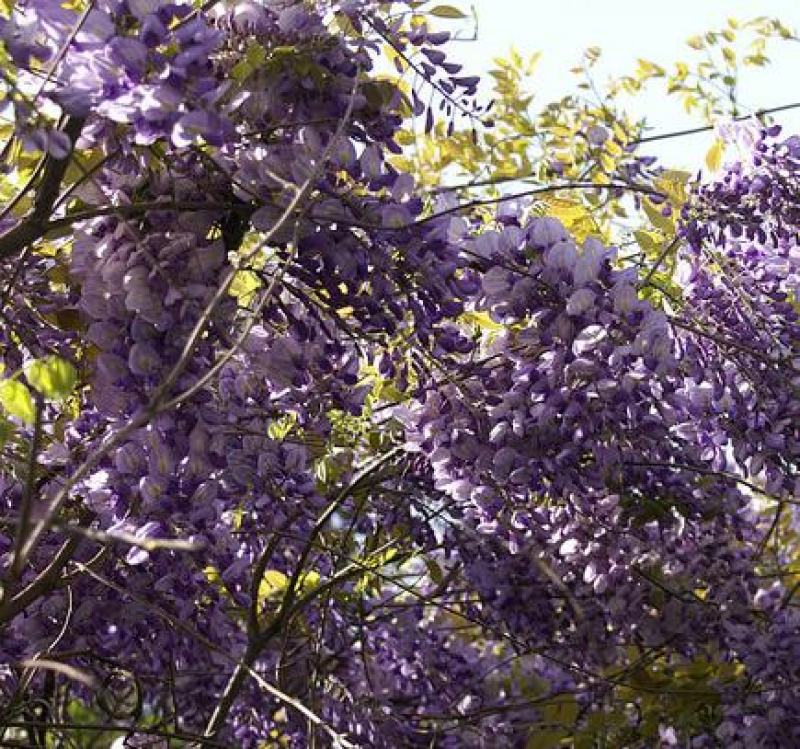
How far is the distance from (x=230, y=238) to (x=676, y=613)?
5.86 ft

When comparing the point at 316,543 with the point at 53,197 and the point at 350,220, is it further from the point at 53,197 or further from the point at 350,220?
the point at 53,197

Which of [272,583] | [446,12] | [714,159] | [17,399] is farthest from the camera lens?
[272,583]

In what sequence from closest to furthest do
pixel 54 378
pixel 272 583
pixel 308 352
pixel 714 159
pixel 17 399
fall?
pixel 54 378
pixel 17 399
pixel 308 352
pixel 714 159
pixel 272 583

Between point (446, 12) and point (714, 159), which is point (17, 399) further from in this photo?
point (714, 159)

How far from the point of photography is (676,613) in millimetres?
3318

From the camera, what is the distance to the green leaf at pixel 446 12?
7.18ft

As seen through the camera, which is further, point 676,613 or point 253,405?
point 676,613

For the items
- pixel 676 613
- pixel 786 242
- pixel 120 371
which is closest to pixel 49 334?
pixel 120 371

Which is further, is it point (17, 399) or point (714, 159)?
point (714, 159)

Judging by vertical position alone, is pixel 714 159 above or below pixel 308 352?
above

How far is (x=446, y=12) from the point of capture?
7.20ft

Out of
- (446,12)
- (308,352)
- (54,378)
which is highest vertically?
(446,12)

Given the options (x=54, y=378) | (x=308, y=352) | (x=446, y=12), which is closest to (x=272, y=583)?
(x=308, y=352)

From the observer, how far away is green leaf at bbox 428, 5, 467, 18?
219cm
